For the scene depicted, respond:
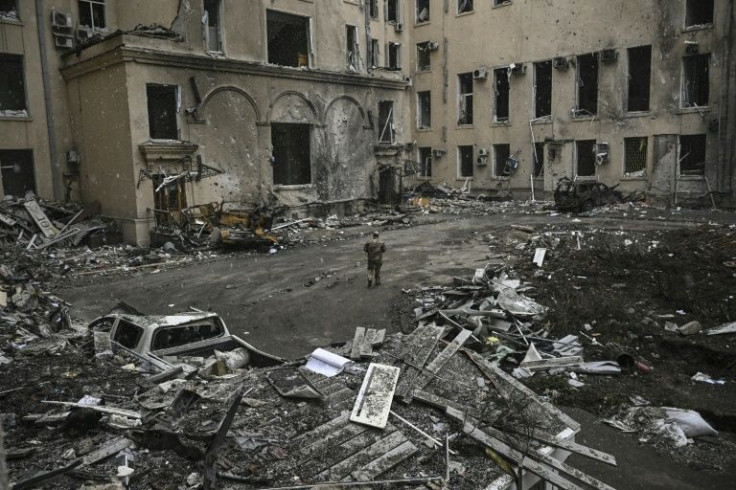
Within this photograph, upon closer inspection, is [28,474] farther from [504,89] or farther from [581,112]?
[504,89]

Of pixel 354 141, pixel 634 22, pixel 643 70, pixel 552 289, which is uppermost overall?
pixel 634 22

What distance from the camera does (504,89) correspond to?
33.0 meters

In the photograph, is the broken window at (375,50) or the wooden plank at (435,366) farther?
the broken window at (375,50)

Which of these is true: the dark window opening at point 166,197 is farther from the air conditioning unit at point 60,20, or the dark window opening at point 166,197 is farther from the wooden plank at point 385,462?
the wooden plank at point 385,462

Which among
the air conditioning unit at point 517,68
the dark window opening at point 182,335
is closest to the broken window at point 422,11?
the air conditioning unit at point 517,68

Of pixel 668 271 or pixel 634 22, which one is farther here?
pixel 634 22

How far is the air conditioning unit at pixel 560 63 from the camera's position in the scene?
2962 centimetres

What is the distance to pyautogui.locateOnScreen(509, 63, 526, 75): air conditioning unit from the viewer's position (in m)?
31.3

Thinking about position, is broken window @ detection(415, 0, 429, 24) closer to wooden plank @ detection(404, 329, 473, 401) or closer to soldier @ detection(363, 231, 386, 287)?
soldier @ detection(363, 231, 386, 287)

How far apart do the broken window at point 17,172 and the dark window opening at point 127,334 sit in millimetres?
15893

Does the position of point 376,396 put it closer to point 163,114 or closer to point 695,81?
point 163,114

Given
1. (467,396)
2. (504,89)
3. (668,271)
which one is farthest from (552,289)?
(504,89)

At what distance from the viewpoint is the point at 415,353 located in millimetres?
Result: 5824

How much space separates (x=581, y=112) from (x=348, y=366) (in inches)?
1103
